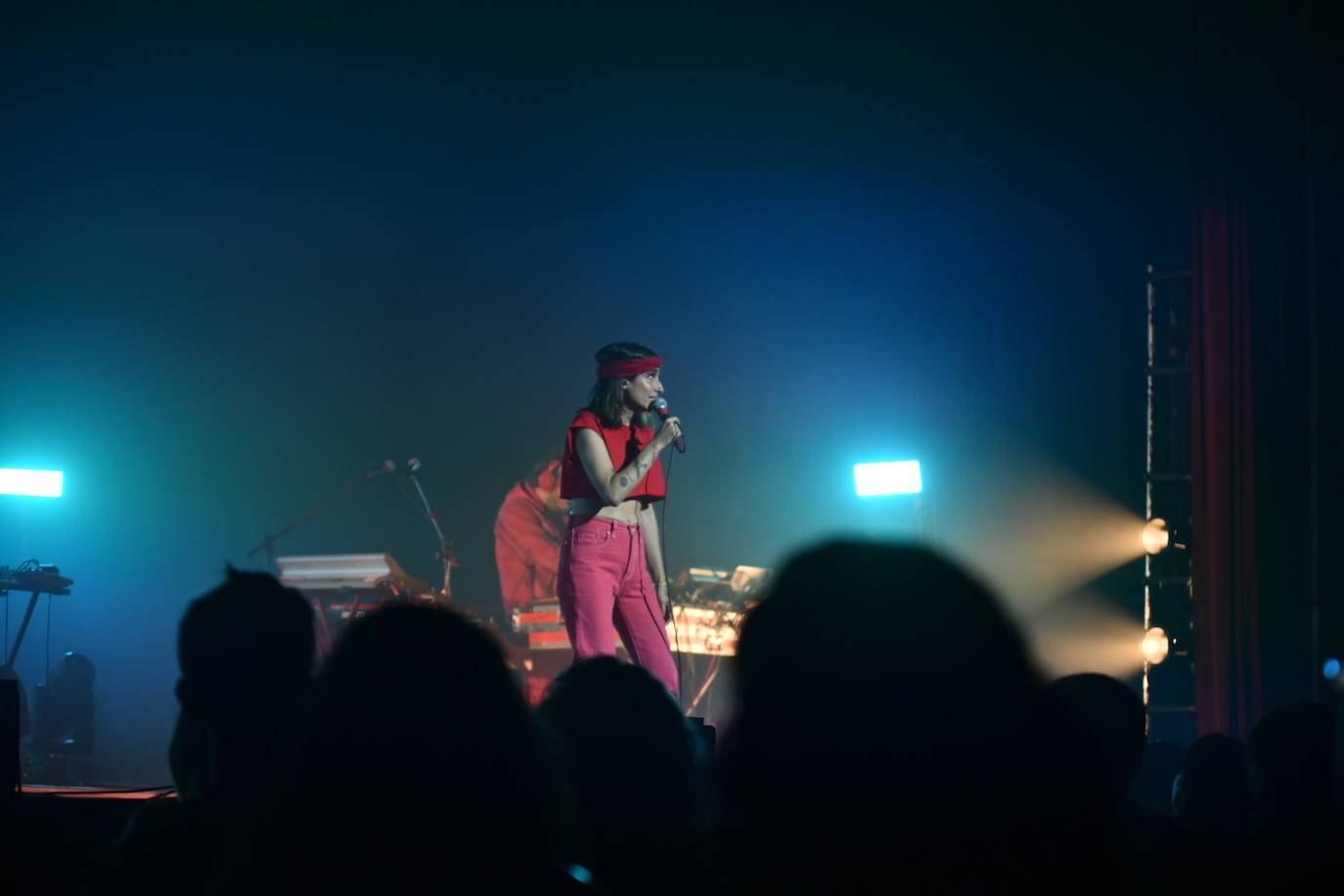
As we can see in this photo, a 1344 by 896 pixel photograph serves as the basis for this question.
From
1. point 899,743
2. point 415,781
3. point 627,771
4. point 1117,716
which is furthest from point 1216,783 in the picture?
point 415,781

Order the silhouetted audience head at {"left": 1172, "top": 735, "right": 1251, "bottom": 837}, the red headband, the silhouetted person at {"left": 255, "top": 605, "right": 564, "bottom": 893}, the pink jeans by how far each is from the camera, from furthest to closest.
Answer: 1. the red headband
2. the pink jeans
3. the silhouetted audience head at {"left": 1172, "top": 735, "right": 1251, "bottom": 837}
4. the silhouetted person at {"left": 255, "top": 605, "right": 564, "bottom": 893}

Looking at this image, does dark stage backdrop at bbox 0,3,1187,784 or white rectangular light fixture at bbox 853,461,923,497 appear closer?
white rectangular light fixture at bbox 853,461,923,497

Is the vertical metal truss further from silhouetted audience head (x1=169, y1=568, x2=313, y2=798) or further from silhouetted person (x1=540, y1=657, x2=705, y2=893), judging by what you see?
silhouetted audience head (x1=169, y1=568, x2=313, y2=798)

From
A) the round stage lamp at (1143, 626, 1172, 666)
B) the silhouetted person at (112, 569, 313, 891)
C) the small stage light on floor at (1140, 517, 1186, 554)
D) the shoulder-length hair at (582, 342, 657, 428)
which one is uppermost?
the shoulder-length hair at (582, 342, 657, 428)

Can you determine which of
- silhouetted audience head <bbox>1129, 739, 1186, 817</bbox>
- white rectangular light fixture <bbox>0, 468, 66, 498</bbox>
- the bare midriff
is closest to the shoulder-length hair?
the bare midriff

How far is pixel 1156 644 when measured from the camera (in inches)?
251

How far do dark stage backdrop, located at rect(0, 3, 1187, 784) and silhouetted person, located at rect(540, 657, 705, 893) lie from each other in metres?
6.31

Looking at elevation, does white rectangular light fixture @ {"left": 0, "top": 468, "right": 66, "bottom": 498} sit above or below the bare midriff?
above

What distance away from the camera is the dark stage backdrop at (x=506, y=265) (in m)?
7.98

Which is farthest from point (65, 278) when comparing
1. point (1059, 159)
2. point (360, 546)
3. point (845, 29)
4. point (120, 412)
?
point (1059, 159)

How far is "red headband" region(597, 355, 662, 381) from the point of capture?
4.51m

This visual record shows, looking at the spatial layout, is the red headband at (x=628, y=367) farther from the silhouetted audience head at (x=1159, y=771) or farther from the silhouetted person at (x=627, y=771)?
the silhouetted person at (x=627, y=771)

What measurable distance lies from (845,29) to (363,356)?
447 centimetres

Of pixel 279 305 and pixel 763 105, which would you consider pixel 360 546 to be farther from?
pixel 763 105
